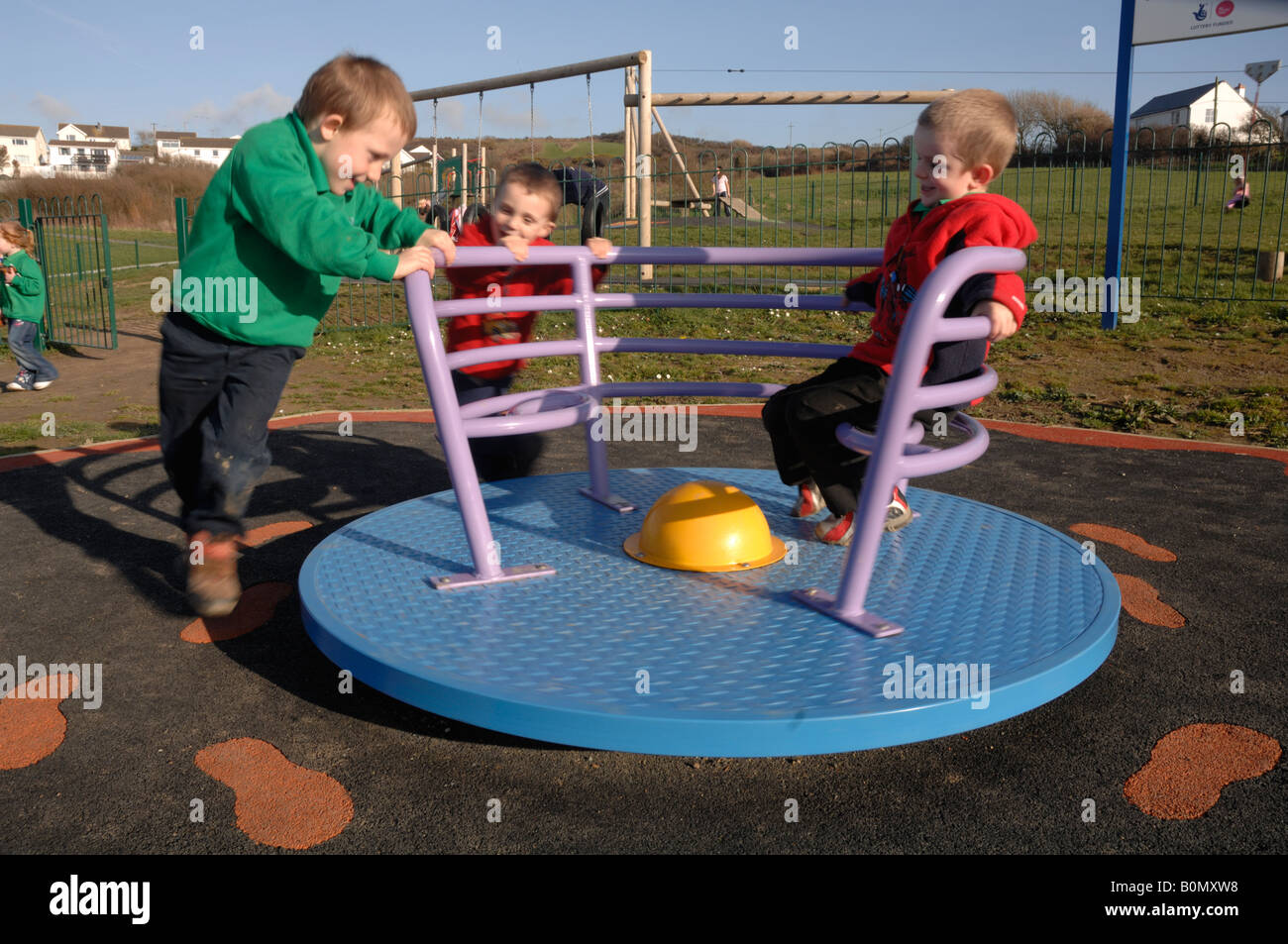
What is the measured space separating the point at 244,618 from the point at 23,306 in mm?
5438

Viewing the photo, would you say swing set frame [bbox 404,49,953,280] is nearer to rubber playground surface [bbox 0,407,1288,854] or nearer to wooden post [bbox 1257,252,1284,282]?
wooden post [bbox 1257,252,1284,282]

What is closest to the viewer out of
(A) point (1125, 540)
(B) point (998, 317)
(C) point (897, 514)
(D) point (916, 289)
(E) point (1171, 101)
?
(B) point (998, 317)

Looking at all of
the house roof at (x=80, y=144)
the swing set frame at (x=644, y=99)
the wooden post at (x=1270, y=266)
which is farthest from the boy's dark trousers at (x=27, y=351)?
the house roof at (x=80, y=144)

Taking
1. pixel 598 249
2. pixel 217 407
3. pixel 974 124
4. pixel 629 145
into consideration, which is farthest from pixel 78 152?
pixel 974 124

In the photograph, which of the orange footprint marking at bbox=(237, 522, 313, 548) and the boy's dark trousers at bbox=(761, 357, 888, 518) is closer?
the boy's dark trousers at bbox=(761, 357, 888, 518)

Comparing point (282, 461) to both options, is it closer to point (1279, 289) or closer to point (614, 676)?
point (614, 676)

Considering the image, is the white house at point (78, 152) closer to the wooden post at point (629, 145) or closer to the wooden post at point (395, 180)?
the wooden post at point (395, 180)

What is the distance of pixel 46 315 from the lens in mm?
8609

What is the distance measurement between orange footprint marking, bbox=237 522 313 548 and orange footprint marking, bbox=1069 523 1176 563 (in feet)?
8.35

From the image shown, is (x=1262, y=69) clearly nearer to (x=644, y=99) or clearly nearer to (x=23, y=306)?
(x=644, y=99)

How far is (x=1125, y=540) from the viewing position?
3146mm

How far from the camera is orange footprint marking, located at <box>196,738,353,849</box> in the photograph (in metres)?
1.63

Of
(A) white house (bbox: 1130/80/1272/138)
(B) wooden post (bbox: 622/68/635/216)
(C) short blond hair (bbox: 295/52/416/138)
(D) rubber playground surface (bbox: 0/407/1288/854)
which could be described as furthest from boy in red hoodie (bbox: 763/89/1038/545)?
(A) white house (bbox: 1130/80/1272/138)

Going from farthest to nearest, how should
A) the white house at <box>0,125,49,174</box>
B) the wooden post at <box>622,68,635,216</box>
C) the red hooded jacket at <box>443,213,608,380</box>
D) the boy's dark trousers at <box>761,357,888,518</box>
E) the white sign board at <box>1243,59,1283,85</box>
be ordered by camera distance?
the white house at <box>0,125,49,174</box> < the white sign board at <box>1243,59,1283,85</box> < the wooden post at <box>622,68,635,216</box> < the red hooded jacket at <box>443,213,608,380</box> < the boy's dark trousers at <box>761,357,888,518</box>
